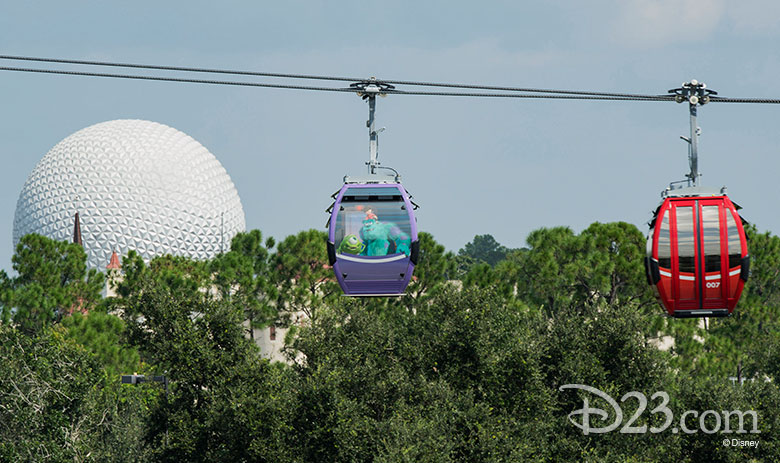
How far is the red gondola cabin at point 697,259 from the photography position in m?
21.0

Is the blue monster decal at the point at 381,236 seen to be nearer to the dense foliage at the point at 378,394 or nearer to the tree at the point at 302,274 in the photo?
the dense foliage at the point at 378,394

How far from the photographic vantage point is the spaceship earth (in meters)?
85.4

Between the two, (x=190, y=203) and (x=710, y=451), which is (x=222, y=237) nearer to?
(x=190, y=203)

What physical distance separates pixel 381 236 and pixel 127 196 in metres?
68.0

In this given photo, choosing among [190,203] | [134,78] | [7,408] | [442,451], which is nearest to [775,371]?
[442,451]

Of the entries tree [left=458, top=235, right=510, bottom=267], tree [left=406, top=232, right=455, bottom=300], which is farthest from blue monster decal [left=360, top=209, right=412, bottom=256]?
tree [left=458, top=235, right=510, bottom=267]

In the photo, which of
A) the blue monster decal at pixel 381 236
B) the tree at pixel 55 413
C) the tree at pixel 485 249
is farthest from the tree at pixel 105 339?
the tree at pixel 485 249

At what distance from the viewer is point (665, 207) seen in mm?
21094

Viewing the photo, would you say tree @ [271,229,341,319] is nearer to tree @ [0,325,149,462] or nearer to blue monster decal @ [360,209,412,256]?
tree @ [0,325,149,462]

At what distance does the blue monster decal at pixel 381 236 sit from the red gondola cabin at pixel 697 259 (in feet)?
15.6

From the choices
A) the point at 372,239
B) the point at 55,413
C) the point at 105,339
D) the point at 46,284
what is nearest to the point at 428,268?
the point at 105,339

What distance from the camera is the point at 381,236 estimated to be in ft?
69.6

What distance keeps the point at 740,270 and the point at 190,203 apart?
71.6m

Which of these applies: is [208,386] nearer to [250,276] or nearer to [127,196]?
[250,276]
